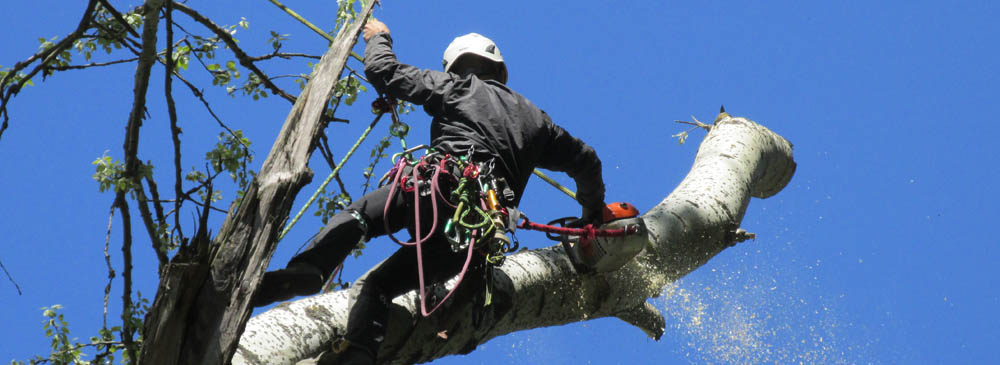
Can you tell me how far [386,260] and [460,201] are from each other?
1.13 ft

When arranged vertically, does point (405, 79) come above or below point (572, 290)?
above

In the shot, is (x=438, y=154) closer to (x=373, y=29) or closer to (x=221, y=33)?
(x=373, y=29)

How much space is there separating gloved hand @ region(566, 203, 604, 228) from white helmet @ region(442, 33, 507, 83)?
2.33ft

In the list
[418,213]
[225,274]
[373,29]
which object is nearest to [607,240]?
[418,213]

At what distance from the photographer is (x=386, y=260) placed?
3549 mm

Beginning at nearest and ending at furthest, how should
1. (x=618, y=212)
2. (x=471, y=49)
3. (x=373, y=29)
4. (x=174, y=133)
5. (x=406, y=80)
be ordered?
(x=174, y=133)
(x=406, y=80)
(x=373, y=29)
(x=471, y=49)
(x=618, y=212)

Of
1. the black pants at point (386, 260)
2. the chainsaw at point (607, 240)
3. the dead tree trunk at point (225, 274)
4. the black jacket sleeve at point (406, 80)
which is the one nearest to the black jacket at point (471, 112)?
the black jacket sleeve at point (406, 80)

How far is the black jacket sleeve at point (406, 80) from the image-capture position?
12.0 feet

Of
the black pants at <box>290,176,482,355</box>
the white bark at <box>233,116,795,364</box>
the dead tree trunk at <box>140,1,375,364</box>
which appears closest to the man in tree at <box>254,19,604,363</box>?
the black pants at <box>290,176,482,355</box>

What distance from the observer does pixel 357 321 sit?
3404 mm

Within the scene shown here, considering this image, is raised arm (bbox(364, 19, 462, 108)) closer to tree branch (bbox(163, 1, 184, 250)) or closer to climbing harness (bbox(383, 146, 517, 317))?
climbing harness (bbox(383, 146, 517, 317))

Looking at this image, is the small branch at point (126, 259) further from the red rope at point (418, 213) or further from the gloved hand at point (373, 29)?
the gloved hand at point (373, 29)

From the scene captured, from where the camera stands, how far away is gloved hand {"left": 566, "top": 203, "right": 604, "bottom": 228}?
4.34 m

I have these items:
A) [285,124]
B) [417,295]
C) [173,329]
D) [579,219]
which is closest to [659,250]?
[579,219]
